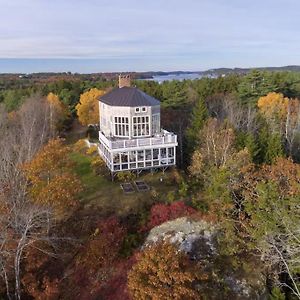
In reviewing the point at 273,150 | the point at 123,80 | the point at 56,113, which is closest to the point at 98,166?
the point at 123,80

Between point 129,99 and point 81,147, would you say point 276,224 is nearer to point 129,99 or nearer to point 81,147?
point 129,99

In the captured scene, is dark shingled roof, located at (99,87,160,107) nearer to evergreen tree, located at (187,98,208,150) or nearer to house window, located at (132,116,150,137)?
house window, located at (132,116,150,137)

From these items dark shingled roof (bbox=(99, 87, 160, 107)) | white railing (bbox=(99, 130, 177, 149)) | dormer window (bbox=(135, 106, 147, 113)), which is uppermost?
dark shingled roof (bbox=(99, 87, 160, 107))

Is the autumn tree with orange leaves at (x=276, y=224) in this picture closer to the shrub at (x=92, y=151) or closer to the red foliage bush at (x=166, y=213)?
the red foliage bush at (x=166, y=213)

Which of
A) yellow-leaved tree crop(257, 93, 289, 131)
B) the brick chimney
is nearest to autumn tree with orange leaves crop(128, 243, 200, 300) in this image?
the brick chimney

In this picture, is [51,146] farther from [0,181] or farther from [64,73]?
[64,73]

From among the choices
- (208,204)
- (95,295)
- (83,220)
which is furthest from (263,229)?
(83,220)

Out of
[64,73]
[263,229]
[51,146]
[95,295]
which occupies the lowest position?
[95,295]
